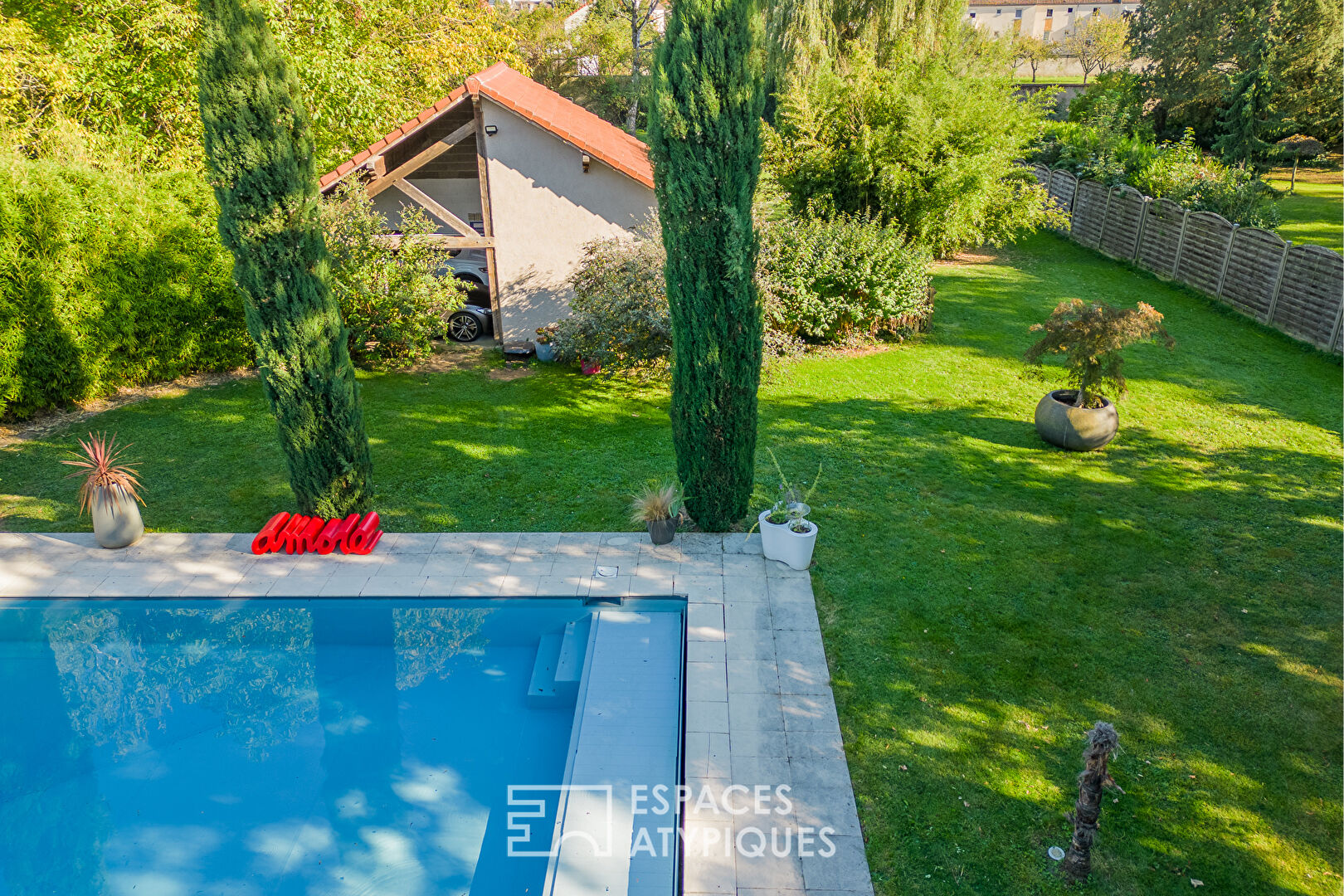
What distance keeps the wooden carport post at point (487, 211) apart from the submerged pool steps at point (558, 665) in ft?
28.5

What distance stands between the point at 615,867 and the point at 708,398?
473 centimetres

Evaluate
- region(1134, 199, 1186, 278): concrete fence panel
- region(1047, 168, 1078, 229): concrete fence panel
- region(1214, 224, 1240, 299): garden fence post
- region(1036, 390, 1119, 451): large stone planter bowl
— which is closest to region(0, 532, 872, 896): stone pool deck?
region(1036, 390, 1119, 451): large stone planter bowl

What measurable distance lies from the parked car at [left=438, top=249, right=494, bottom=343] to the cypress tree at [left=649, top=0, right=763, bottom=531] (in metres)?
8.27

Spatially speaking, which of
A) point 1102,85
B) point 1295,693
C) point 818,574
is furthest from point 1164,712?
point 1102,85

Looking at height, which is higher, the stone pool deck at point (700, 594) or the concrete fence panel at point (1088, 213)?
the concrete fence panel at point (1088, 213)

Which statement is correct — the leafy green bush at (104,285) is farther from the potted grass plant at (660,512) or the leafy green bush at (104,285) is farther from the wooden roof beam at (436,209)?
the potted grass plant at (660,512)

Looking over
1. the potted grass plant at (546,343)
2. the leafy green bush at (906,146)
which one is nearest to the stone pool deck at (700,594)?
the potted grass plant at (546,343)

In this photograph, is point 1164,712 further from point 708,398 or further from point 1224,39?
point 1224,39

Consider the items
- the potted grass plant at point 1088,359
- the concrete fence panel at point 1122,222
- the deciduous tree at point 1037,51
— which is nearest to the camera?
the potted grass plant at point 1088,359

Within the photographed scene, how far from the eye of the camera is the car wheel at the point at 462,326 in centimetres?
1611

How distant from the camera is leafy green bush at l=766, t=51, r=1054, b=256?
1620 centimetres

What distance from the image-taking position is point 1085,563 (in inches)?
337

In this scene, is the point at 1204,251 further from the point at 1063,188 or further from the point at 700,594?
the point at 700,594

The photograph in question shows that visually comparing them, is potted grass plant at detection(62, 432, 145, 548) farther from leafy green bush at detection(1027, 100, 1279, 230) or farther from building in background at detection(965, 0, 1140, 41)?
building in background at detection(965, 0, 1140, 41)
